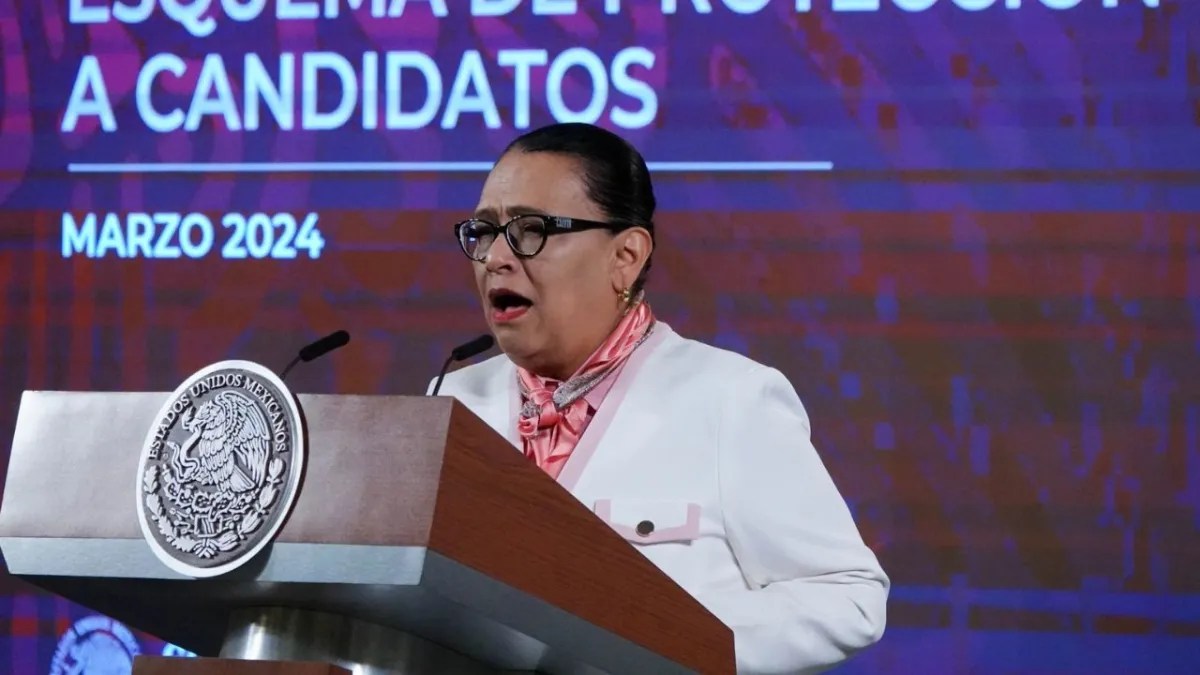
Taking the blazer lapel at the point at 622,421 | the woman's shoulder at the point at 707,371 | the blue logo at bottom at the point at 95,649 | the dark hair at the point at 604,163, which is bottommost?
the blue logo at bottom at the point at 95,649

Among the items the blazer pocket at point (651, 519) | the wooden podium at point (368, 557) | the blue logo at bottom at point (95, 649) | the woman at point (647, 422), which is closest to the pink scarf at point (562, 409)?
the woman at point (647, 422)

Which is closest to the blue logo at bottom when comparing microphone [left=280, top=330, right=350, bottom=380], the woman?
the woman

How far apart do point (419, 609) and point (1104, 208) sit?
2.01 metres

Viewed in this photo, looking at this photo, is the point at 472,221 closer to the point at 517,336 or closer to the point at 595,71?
the point at 517,336

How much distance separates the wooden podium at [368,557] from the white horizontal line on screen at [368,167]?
1.67m

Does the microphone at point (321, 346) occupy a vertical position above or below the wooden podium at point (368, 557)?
above

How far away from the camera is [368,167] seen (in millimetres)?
3115

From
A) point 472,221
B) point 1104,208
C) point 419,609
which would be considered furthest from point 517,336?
point 1104,208

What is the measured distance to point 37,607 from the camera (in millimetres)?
3088

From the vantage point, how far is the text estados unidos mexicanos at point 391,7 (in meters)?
2.94

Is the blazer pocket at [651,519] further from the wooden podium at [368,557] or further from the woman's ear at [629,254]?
the wooden podium at [368,557]

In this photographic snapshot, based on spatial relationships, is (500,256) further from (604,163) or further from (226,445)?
(226,445)

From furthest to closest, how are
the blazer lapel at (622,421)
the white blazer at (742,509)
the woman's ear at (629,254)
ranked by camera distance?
the woman's ear at (629,254), the blazer lapel at (622,421), the white blazer at (742,509)

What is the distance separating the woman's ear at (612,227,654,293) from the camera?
206 centimetres
